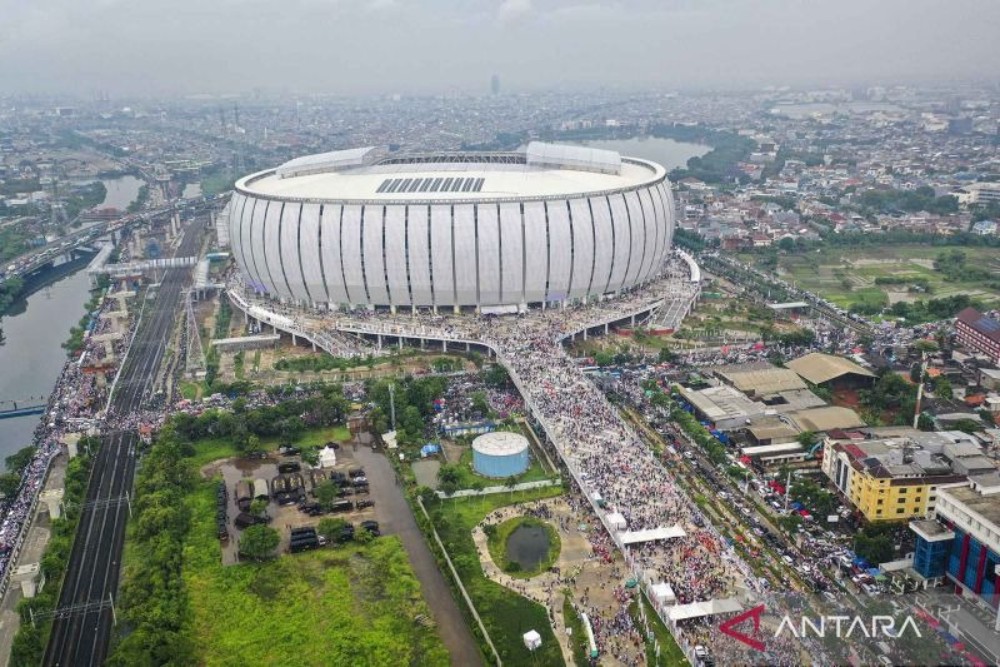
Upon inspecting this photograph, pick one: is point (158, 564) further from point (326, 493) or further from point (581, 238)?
point (581, 238)

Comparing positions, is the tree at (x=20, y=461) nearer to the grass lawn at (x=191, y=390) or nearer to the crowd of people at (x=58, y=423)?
the crowd of people at (x=58, y=423)

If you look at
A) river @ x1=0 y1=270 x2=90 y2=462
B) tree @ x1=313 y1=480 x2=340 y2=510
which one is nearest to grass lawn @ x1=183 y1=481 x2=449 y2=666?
tree @ x1=313 y1=480 x2=340 y2=510

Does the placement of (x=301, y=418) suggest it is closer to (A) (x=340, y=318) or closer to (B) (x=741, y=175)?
(A) (x=340, y=318)

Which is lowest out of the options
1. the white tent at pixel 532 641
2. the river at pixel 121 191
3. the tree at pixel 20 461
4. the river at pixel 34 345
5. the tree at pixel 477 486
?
the river at pixel 121 191

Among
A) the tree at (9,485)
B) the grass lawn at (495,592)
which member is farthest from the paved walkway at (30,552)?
the grass lawn at (495,592)

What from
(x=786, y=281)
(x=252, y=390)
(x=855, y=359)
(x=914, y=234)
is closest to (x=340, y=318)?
(x=252, y=390)

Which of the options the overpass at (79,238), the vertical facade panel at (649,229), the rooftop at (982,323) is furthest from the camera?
the overpass at (79,238)

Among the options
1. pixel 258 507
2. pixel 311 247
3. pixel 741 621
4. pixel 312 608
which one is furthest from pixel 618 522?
pixel 311 247

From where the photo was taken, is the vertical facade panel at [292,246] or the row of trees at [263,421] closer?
the row of trees at [263,421]

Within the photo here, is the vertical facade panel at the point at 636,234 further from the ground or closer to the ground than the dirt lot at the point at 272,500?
further from the ground
